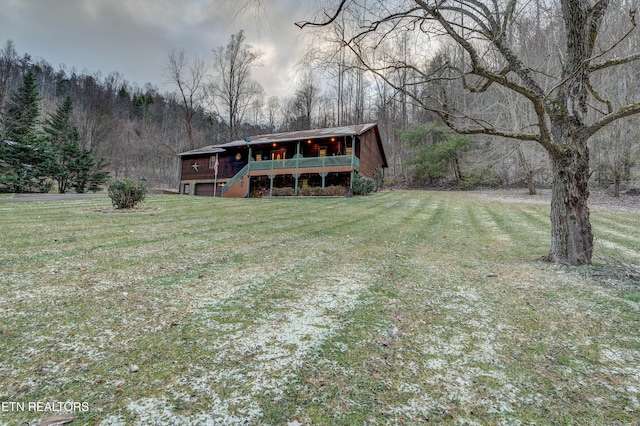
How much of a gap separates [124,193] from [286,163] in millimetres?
12070

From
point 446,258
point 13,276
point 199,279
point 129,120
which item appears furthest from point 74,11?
point 129,120

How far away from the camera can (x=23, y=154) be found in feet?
66.7

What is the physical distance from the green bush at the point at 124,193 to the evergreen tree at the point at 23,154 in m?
15.6

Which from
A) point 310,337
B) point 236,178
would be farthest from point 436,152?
point 310,337

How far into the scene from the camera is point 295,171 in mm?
20812

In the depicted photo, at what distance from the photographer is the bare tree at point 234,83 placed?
3250 cm

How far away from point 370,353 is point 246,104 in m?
37.1

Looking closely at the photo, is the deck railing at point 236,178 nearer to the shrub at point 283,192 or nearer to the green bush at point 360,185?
the shrub at point 283,192

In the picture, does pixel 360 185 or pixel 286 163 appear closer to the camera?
pixel 360 185

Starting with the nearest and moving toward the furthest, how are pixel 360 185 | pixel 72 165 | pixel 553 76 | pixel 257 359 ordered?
pixel 257 359 → pixel 553 76 → pixel 360 185 → pixel 72 165

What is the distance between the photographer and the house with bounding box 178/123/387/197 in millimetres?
20266

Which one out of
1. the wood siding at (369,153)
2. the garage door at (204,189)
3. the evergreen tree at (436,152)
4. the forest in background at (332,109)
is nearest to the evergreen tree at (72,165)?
the forest in background at (332,109)

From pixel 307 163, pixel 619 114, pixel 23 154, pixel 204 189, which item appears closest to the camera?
pixel 619 114

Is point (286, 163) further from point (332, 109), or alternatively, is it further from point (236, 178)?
point (332, 109)
